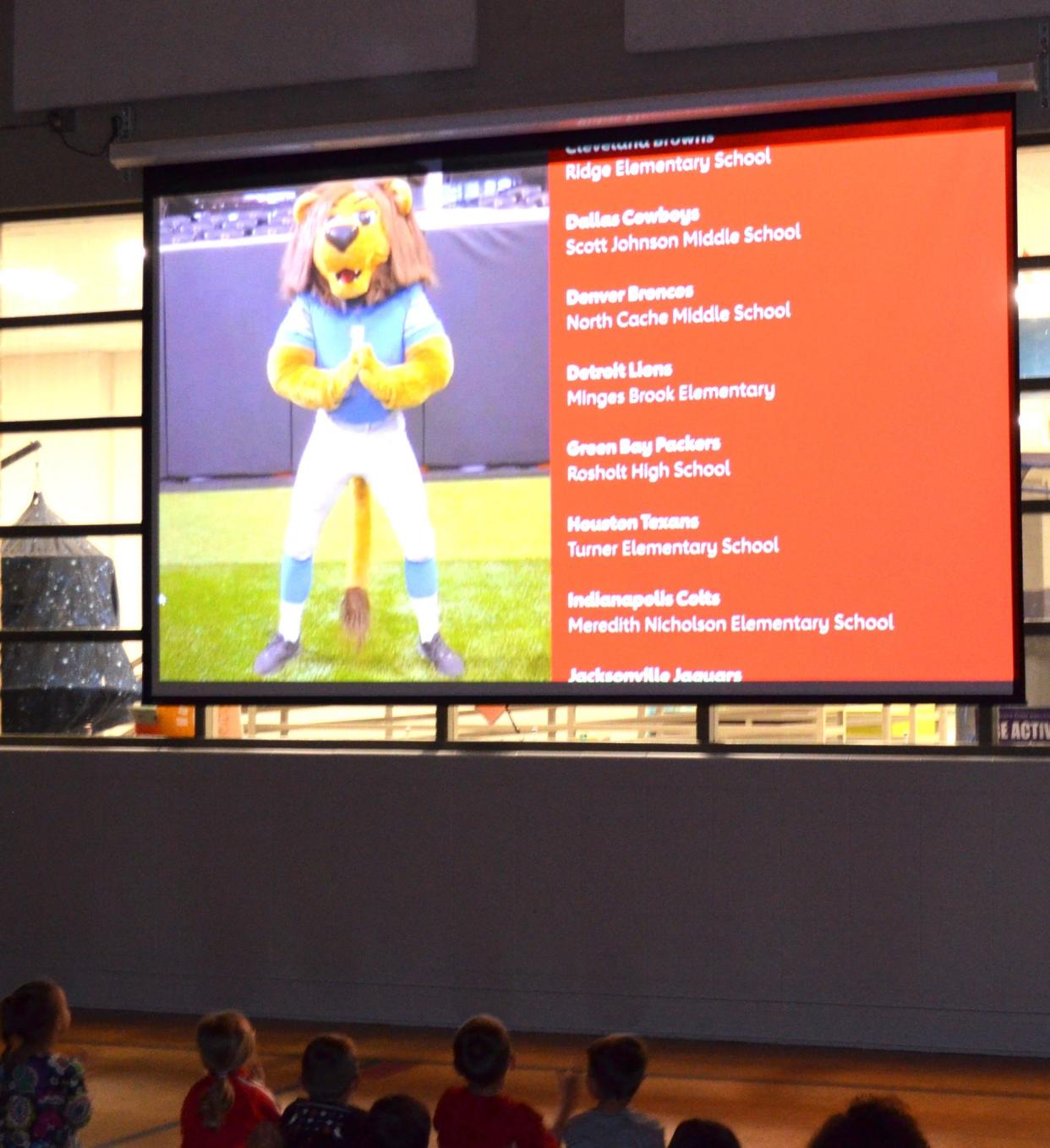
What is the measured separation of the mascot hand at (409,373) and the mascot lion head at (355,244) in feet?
0.74

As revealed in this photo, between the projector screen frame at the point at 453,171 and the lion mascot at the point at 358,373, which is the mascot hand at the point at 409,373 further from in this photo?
the projector screen frame at the point at 453,171

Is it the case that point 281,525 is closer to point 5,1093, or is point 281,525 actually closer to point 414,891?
point 414,891

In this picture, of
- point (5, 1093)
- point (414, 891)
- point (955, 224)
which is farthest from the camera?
point (414, 891)

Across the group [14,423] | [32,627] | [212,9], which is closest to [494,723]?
[32,627]

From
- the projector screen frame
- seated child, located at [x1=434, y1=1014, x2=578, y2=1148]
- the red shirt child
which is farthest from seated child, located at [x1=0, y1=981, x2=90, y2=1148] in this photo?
the projector screen frame

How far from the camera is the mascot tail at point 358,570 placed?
605 cm

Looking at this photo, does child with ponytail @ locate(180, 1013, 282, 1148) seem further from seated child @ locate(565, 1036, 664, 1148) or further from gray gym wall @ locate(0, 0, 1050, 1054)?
gray gym wall @ locate(0, 0, 1050, 1054)

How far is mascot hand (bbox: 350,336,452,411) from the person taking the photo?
6.03m

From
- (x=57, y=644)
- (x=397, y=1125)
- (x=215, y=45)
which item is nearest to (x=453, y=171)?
(x=215, y=45)

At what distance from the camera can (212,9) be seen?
21.1 feet

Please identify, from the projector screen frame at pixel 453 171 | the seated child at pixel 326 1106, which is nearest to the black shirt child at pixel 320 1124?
the seated child at pixel 326 1106

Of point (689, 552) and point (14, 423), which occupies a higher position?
point (14, 423)

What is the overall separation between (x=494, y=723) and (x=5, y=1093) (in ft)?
10.7

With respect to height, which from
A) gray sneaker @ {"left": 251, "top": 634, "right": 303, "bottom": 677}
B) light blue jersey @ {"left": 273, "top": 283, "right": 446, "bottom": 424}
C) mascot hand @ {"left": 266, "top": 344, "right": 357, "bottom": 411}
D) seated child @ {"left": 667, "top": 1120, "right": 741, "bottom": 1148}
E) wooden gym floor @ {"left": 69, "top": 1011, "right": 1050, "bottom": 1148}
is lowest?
wooden gym floor @ {"left": 69, "top": 1011, "right": 1050, "bottom": 1148}
